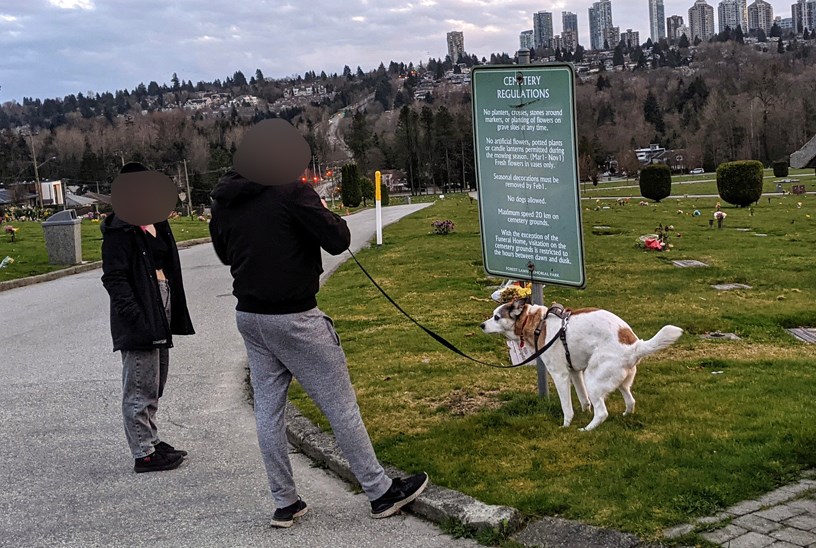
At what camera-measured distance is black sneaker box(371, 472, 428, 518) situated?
16.6 ft

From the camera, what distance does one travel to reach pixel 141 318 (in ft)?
20.0

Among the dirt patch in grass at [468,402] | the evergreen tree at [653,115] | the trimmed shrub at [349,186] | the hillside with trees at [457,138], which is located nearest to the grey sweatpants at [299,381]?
the dirt patch in grass at [468,402]

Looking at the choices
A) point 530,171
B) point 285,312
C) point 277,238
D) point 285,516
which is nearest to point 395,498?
point 285,516

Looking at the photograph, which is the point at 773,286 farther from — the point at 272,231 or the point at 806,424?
the point at 272,231

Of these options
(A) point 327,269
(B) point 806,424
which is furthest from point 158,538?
(A) point 327,269

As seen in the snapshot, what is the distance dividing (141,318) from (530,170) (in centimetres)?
299

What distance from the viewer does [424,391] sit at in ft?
24.6

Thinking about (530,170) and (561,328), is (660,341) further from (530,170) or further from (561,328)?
(530,170)

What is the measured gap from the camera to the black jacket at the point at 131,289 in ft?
20.0

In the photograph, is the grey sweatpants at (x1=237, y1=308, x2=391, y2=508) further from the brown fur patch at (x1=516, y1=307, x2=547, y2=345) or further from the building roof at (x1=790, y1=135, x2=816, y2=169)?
the building roof at (x1=790, y1=135, x2=816, y2=169)

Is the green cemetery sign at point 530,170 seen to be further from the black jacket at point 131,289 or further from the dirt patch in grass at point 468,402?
the black jacket at point 131,289

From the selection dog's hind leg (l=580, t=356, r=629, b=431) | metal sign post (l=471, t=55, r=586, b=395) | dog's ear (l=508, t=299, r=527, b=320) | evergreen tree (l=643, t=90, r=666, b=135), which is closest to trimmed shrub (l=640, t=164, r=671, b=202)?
metal sign post (l=471, t=55, r=586, b=395)

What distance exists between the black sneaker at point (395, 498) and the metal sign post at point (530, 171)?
207 centimetres

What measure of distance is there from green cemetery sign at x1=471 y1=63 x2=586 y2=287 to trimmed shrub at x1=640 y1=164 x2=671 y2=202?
36431 mm
